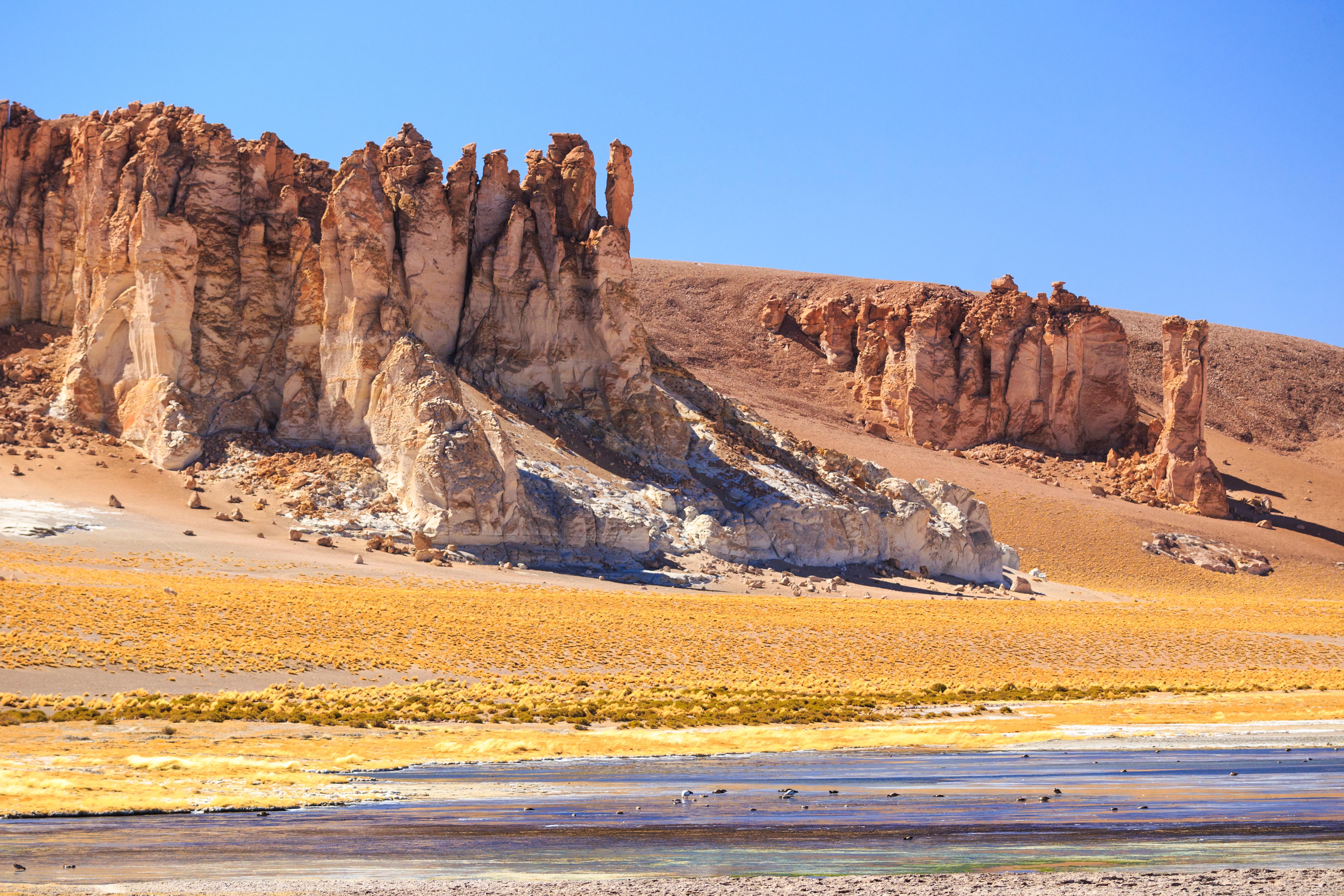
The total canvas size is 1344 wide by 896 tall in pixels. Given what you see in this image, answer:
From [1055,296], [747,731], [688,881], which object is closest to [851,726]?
[747,731]

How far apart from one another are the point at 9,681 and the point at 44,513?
22.9 metres

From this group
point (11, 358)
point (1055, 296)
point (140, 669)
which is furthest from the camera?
point (1055, 296)

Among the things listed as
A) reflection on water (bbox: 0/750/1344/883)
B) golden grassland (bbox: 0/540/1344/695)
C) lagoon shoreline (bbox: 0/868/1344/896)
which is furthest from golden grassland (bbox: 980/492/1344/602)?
lagoon shoreline (bbox: 0/868/1344/896)

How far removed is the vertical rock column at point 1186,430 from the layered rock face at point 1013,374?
6619 mm

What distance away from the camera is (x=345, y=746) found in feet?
69.2

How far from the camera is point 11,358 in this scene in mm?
60594

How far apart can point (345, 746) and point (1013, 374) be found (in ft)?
276

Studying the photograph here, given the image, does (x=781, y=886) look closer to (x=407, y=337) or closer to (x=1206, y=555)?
(x=407, y=337)

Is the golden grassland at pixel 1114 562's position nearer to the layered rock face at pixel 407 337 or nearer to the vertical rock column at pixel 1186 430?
the vertical rock column at pixel 1186 430

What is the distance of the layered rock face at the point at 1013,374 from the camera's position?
3851 inches

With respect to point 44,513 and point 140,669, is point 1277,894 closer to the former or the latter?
point 140,669

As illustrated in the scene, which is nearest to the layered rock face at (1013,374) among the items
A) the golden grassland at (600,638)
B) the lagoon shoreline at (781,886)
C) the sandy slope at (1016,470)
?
the sandy slope at (1016,470)

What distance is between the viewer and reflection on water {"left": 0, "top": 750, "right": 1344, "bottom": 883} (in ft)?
35.0

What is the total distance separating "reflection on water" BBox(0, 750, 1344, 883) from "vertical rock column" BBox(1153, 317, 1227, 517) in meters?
75.9
